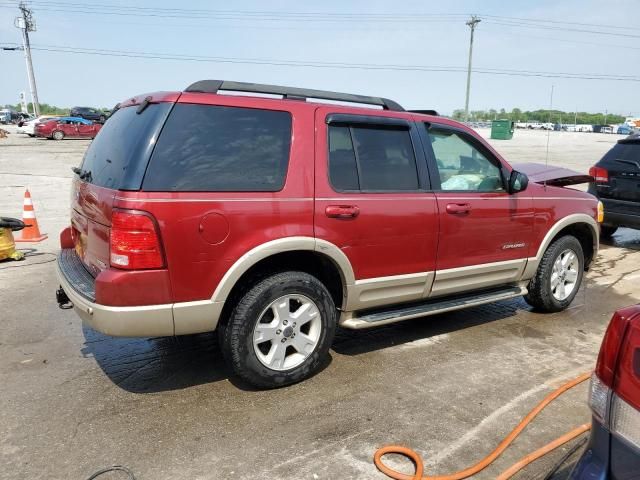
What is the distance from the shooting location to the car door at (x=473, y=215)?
4156mm

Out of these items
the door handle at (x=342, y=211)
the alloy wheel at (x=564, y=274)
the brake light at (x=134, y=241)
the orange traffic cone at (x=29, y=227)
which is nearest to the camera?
the brake light at (x=134, y=241)

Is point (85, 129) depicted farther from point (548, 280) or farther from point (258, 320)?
point (258, 320)

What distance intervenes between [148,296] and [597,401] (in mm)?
2336

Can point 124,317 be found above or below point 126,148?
below

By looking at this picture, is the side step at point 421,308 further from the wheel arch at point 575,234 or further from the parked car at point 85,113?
the parked car at point 85,113

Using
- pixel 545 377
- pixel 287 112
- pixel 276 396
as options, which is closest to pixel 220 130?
pixel 287 112

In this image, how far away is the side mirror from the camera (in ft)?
14.7

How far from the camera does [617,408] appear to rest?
1.68 metres

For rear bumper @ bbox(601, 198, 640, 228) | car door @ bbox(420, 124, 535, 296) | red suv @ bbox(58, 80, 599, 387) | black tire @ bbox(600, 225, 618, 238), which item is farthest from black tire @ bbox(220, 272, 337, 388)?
black tire @ bbox(600, 225, 618, 238)

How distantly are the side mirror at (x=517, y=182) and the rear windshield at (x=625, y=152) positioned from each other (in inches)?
166

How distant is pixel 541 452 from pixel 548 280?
2530mm

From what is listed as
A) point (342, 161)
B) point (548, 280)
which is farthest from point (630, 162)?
point (342, 161)

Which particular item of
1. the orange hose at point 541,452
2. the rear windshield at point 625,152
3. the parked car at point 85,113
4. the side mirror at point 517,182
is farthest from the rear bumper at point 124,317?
the parked car at point 85,113

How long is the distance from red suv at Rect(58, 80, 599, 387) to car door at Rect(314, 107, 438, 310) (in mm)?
10
